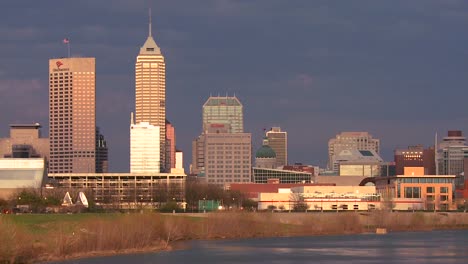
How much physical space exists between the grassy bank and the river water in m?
2.97

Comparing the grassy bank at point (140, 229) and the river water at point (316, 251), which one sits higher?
the grassy bank at point (140, 229)

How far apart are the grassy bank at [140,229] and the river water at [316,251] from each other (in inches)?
117

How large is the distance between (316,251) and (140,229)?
18.9 m

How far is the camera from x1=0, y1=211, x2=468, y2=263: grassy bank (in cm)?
10037

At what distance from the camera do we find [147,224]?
12062 cm

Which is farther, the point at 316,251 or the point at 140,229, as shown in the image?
the point at 316,251

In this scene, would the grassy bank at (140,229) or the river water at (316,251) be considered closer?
the grassy bank at (140,229)

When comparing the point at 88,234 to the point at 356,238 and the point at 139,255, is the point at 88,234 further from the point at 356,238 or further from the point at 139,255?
the point at 356,238

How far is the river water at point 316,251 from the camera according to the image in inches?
4237

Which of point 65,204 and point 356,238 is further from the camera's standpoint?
point 65,204

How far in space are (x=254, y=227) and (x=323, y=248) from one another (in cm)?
3422

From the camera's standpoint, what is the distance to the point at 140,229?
389 feet

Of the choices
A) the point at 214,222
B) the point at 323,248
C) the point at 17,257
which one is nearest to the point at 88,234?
the point at 17,257

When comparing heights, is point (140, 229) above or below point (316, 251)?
above
